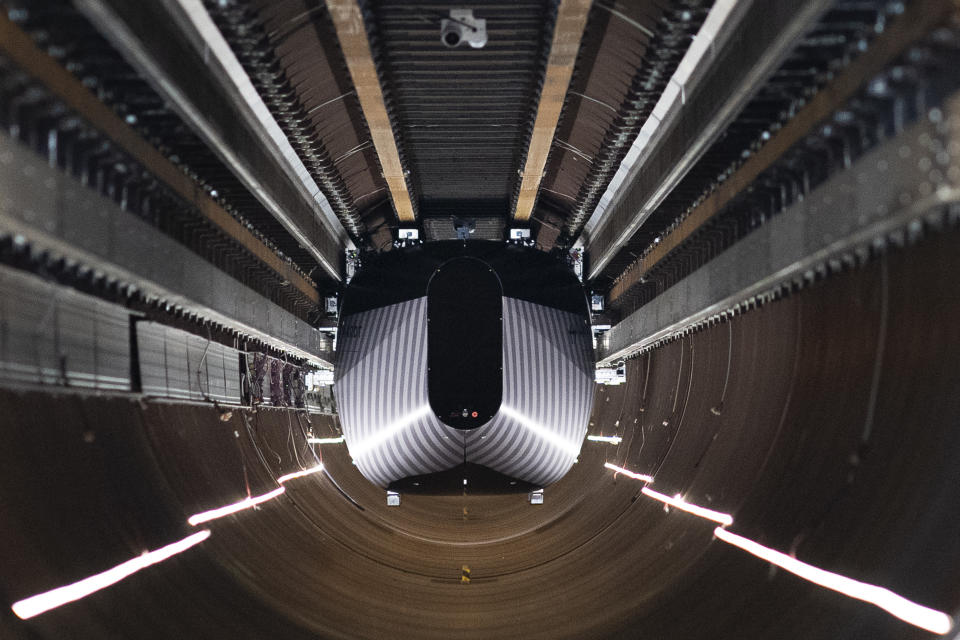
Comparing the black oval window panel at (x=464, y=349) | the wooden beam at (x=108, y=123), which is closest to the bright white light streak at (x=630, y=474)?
the black oval window panel at (x=464, y=349)

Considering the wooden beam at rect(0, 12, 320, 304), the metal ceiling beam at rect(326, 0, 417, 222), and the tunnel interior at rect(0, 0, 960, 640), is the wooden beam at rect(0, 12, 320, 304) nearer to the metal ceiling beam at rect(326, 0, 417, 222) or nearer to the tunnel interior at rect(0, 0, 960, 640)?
the tunnel interior at rect(0, 0, 960, 640)

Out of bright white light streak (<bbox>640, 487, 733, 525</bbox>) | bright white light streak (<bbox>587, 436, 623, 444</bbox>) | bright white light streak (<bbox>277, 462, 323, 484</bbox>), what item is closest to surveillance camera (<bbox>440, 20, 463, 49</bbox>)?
bright white light streak (<bbox>640, 487, 733, 525</bbox>)

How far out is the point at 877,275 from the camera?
5.16 m

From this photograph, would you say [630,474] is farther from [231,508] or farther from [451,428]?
[231,508]

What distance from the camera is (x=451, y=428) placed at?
36.0 feet

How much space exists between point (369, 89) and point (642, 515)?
13.9 feet

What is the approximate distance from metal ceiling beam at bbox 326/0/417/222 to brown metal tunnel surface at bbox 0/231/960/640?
2466 mm

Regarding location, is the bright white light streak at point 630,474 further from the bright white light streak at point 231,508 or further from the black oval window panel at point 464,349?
the bright white light streak at point 231,508

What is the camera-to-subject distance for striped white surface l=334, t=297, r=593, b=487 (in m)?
11.2

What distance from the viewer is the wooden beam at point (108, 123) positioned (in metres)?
4.37

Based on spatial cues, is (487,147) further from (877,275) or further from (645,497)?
(877,275)

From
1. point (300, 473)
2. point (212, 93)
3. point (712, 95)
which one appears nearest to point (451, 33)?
point (212, 93)

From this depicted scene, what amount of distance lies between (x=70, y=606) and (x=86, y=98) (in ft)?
7.29

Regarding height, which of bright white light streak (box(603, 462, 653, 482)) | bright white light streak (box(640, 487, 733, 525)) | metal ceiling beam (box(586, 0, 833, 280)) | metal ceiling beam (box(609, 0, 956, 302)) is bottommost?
bright white light streak (box(640, 487, 733, 525))
